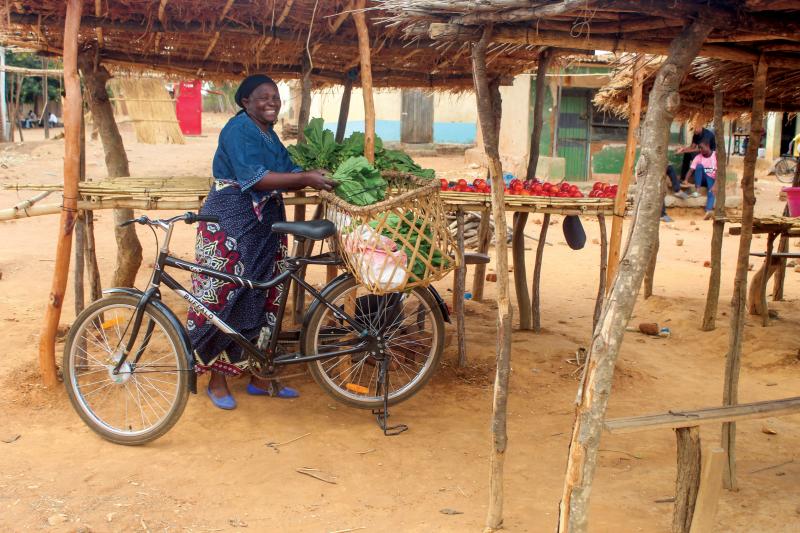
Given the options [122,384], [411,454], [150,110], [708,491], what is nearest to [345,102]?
[122,384]

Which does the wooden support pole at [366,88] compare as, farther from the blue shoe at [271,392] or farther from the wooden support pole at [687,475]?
the wooden support pole at [687,475]

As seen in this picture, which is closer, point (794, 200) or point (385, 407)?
point (385, 407)

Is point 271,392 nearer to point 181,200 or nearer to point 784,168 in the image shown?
point 181,200

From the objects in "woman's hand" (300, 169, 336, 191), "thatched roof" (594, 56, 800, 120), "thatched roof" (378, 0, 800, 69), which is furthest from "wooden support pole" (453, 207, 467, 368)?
"thatched roof" (378, 0, 800, 69)

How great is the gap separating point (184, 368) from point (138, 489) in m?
0.68

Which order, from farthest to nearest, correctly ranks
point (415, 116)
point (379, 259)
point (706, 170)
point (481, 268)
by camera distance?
1. point (415, 116)
2. point (706, 170)
3. point (481, 268)
4. point (379, 259)

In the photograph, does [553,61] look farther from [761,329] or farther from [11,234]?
[11,234]

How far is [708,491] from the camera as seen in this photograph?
10.2 ft

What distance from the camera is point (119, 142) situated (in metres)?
6.92

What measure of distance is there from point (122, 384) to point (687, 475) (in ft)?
10.6

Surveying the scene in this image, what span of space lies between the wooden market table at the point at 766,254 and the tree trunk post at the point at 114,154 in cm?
530

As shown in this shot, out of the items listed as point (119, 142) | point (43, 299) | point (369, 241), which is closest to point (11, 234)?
point (43, 299)

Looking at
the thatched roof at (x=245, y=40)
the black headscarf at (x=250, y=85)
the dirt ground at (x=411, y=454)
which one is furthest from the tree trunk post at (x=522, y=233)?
the black headscarf at (x=250, y=85)

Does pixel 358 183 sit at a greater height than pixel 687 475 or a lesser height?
greater
